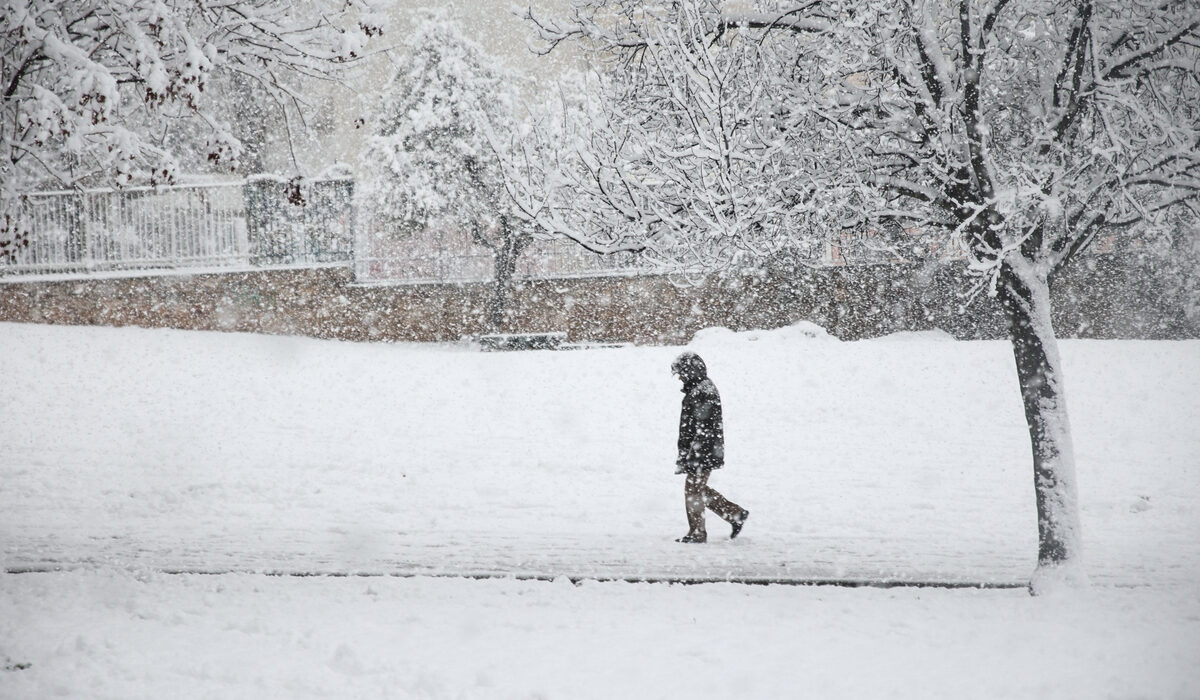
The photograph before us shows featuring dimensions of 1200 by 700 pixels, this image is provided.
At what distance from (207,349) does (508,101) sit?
8.09 meters

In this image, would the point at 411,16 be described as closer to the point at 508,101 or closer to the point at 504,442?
the point at 508,101

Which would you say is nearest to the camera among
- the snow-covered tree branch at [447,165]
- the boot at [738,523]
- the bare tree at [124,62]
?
the bare tree at [124,62]

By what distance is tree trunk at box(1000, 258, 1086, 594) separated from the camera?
21.6 feet

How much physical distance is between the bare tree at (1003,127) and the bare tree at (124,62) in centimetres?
221

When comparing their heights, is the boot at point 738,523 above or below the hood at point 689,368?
below

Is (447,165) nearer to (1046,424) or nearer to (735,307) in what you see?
(735,307)

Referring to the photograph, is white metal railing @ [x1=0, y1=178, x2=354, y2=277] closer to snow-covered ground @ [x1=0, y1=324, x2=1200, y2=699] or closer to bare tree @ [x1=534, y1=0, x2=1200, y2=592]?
snow-covered ground @ [x1=0, y1=324, x2=1200, y2=699]

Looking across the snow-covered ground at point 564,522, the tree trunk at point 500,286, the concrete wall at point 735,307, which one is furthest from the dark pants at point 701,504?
the tree trunk at point 500,286

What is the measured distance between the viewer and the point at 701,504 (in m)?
8.00

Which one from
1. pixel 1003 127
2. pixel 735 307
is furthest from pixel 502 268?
pixel 1003 127

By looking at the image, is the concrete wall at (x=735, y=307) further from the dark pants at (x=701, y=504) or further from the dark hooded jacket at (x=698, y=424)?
the dark pants at (x=701, y=504)

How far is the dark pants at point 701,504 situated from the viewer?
7949 mm

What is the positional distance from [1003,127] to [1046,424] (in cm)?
243

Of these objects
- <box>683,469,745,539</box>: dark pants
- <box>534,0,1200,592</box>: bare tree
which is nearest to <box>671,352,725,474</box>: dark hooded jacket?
<box>683,469,745,539</box>: dark pants
